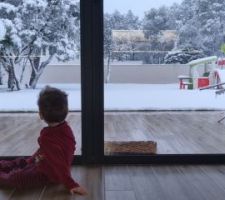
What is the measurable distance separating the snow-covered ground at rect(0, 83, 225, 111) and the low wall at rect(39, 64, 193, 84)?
4cm

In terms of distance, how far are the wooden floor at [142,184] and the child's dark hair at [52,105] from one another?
0.47 meters

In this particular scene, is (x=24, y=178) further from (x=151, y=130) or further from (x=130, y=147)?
(x=151, y=130)

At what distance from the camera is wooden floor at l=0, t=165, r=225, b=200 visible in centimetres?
255

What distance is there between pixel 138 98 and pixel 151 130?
0.32 m

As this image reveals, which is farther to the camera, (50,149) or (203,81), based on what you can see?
(203,81)

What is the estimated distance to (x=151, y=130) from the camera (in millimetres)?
3541

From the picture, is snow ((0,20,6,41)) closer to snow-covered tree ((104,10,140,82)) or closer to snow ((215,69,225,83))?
snow-covered tree ((104,10,140,82))

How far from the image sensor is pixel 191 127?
3568 mm

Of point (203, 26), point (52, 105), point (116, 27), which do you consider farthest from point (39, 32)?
point (203, 26)

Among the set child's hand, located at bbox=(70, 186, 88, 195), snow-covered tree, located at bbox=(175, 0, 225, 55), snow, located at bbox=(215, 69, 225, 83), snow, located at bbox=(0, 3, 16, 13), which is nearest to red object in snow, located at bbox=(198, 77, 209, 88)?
snow, located at bbox=(215, 69, 225, 83)

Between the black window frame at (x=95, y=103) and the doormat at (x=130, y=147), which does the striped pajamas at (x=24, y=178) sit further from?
the doormat at (x=130, y=147)

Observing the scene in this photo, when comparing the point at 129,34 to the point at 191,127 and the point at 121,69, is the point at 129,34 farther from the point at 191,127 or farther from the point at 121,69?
the point at 191,127

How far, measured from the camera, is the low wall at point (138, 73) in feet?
11.0

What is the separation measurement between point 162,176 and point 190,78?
2.95 feet
